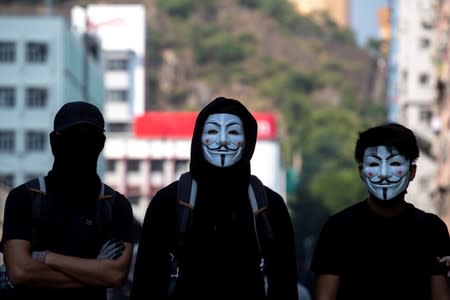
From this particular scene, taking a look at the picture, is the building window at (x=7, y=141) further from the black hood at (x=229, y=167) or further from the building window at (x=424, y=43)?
the black hood at (x=229, y=167)

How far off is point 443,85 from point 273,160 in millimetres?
81541

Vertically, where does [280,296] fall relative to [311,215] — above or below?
above

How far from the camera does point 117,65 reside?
152000mm

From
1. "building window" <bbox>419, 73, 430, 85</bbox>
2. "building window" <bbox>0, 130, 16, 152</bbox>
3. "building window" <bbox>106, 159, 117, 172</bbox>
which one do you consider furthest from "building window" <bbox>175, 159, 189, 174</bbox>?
"building window" <bbox>419, 73, 430, 85</bbox>

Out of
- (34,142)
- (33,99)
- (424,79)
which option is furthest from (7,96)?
(424,79)

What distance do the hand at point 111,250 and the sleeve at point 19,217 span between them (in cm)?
38

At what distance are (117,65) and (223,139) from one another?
14483 centimetres

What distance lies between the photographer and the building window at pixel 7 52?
98125 mm

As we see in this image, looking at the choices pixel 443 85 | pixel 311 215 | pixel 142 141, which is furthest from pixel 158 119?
pixel 443 85

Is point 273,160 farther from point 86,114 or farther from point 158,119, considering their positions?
point 86,114

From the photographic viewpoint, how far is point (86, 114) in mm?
7672

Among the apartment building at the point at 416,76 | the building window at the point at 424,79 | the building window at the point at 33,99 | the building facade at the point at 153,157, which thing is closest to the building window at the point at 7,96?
the building window at the point at 33,99

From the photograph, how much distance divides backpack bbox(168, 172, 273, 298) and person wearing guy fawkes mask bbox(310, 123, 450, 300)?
0.34m

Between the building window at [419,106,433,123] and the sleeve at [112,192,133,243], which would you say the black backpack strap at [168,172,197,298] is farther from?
the building window at [419,106,433,123]
